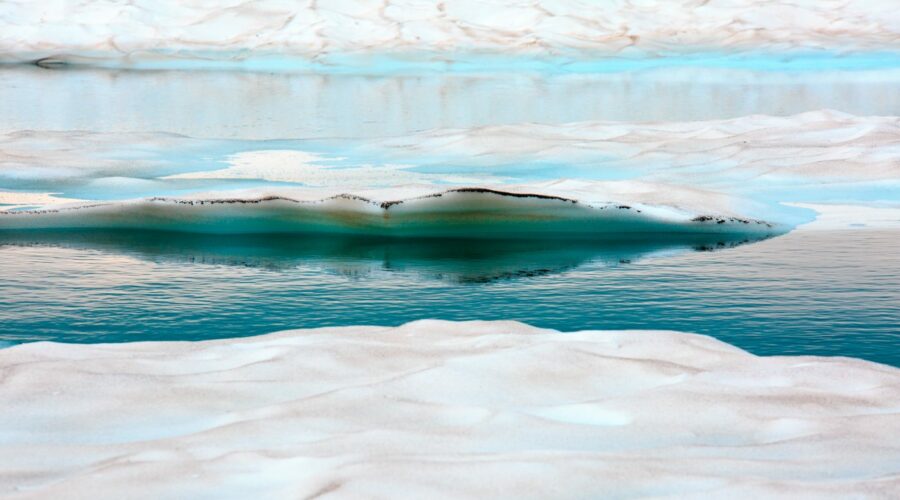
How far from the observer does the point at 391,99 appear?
1166 cm

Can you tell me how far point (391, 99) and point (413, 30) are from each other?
4.29 metres

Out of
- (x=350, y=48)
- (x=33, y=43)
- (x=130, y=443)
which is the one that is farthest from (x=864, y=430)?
(x=33, y=43)

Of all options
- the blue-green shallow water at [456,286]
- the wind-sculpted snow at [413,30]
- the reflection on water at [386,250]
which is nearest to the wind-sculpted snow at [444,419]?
the blue-green shallow water at [456,286]

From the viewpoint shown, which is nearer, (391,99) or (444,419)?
(444,419)

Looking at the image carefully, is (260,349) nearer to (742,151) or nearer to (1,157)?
(1,157)

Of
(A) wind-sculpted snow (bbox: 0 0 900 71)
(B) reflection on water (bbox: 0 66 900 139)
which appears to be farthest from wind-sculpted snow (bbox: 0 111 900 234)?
(A) wind-sculpted snow (bbox: 0 0 900 71)

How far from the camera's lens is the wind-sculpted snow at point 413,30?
51.0 ft

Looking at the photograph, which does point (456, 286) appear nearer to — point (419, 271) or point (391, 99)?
point (419, 271)

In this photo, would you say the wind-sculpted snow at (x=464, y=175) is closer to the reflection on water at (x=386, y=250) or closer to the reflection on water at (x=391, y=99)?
the reflection on water at (x=386, y=250)

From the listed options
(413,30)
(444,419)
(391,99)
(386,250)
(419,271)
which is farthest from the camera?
(413,30)

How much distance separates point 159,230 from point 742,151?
3.55m

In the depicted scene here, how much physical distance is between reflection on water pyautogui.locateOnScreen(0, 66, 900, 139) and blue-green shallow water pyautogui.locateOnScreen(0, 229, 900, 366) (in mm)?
4142

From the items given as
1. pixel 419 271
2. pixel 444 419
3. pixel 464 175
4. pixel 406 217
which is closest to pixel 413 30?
pixel 464 175

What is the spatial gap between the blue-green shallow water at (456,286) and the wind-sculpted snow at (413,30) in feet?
36.4
